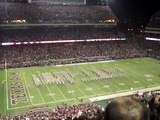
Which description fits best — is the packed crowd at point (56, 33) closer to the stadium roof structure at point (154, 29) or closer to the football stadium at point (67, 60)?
the football stadium at point (67, 60)

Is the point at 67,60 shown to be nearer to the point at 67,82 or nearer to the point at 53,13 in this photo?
the point at 67,82

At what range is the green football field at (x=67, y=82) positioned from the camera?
22.5 meters

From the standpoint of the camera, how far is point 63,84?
2698 cm

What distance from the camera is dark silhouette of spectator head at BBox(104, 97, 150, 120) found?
72.7 inches

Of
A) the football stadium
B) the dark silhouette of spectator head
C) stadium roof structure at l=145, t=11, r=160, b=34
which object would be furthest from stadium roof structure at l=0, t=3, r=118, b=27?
the dark silhouette of spectator head

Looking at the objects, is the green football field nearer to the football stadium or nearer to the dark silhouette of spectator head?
the football stadium

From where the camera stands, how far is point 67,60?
1599 inches

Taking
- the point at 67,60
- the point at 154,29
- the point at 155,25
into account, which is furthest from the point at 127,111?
the point at 155,25

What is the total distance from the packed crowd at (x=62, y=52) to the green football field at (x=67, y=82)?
3.95 metres

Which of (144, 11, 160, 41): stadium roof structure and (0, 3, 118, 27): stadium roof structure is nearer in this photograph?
(0, 3, 118, 27): stadium roof structure

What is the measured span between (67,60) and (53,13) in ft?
48.9

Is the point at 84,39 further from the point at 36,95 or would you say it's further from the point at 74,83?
the point at 36,95

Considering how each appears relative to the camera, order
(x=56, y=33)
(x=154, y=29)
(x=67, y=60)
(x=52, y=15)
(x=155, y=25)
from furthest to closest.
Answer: (x=155, y=25) < (x=154, y=29) < (x=52, y=15) < (x=56, y=33) < (x=67, y=60)

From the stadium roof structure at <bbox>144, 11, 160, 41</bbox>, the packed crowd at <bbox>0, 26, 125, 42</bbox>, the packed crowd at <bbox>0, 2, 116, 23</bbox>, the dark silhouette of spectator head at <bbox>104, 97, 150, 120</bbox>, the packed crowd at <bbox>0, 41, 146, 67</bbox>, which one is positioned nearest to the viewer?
the dark silhouette of spectator head at <bbox>104, 97, 150, 120</bbox>
